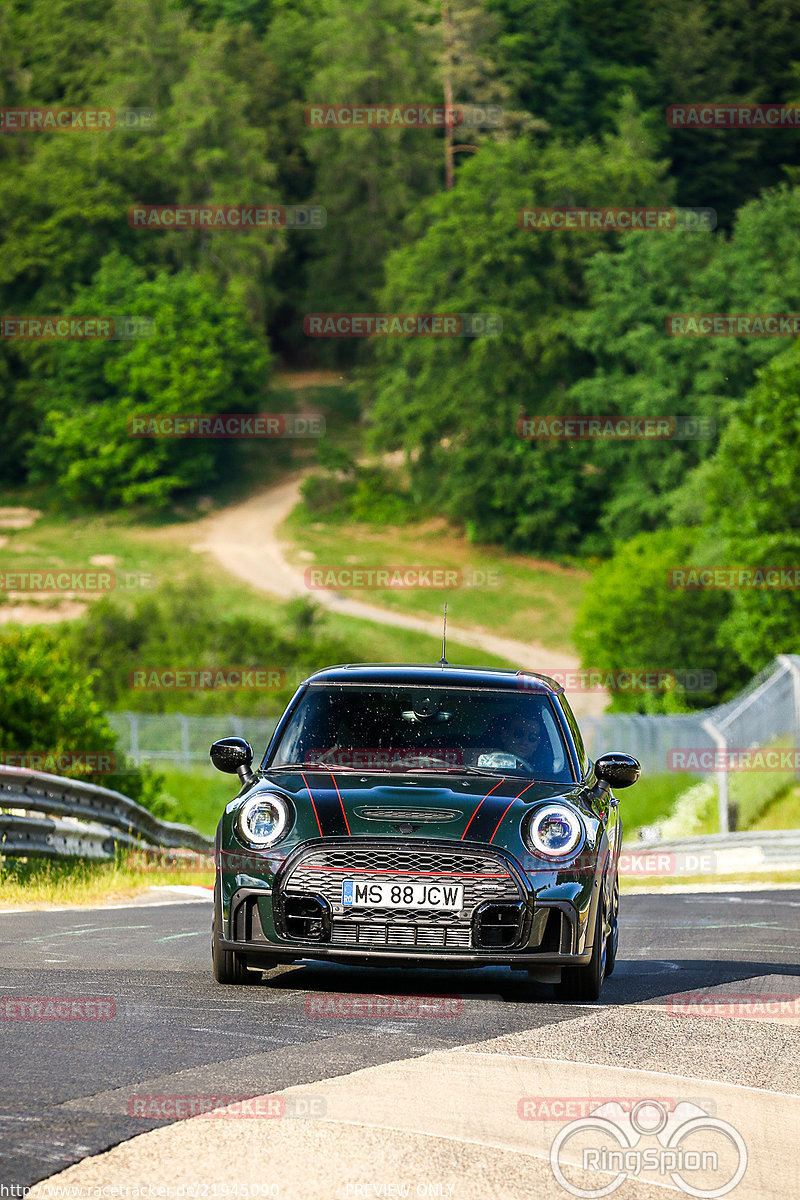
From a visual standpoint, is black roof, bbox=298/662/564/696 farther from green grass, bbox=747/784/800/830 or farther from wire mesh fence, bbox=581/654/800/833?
green grass, bbox=747/784/800/830

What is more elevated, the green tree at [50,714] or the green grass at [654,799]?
the green tree at [50,714]

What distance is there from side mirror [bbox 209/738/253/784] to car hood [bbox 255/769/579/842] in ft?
1.05

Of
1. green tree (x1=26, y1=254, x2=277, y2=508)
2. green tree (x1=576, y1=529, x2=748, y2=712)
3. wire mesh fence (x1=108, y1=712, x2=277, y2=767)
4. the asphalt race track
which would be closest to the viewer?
the asphalt race track

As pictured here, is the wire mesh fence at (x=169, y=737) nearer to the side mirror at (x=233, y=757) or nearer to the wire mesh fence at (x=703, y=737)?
the wire mesh fence at (x=703, y=737)

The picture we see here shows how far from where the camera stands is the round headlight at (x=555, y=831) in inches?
352

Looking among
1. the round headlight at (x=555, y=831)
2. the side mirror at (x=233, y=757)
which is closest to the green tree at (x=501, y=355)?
the side mirror at (x=233, y=757)

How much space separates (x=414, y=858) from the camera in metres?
8.73

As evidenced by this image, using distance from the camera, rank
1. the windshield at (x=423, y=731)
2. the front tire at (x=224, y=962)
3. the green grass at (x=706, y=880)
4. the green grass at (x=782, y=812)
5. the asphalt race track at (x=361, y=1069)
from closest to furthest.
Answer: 1. the asphalt race track at (x=361, y=1069)
2. the front tire at (x=224, y=962)
3. the windshield at (x=423, y=731)
4. the green grass at (x=706, y=880)
5. the green grass at (x=782, y=812)

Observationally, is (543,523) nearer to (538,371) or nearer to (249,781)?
(538,371)

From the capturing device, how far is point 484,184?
91.5 metres

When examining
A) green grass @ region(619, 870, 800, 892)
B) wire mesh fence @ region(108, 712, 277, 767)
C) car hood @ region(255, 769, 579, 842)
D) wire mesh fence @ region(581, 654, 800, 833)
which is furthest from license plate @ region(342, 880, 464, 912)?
wire mesh fence @ region(108, 712, 277, 767)

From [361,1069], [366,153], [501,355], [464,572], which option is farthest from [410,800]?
[366,153]

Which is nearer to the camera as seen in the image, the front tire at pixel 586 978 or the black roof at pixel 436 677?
the front tire at pixel 586 978

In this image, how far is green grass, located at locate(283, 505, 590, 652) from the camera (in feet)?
267
